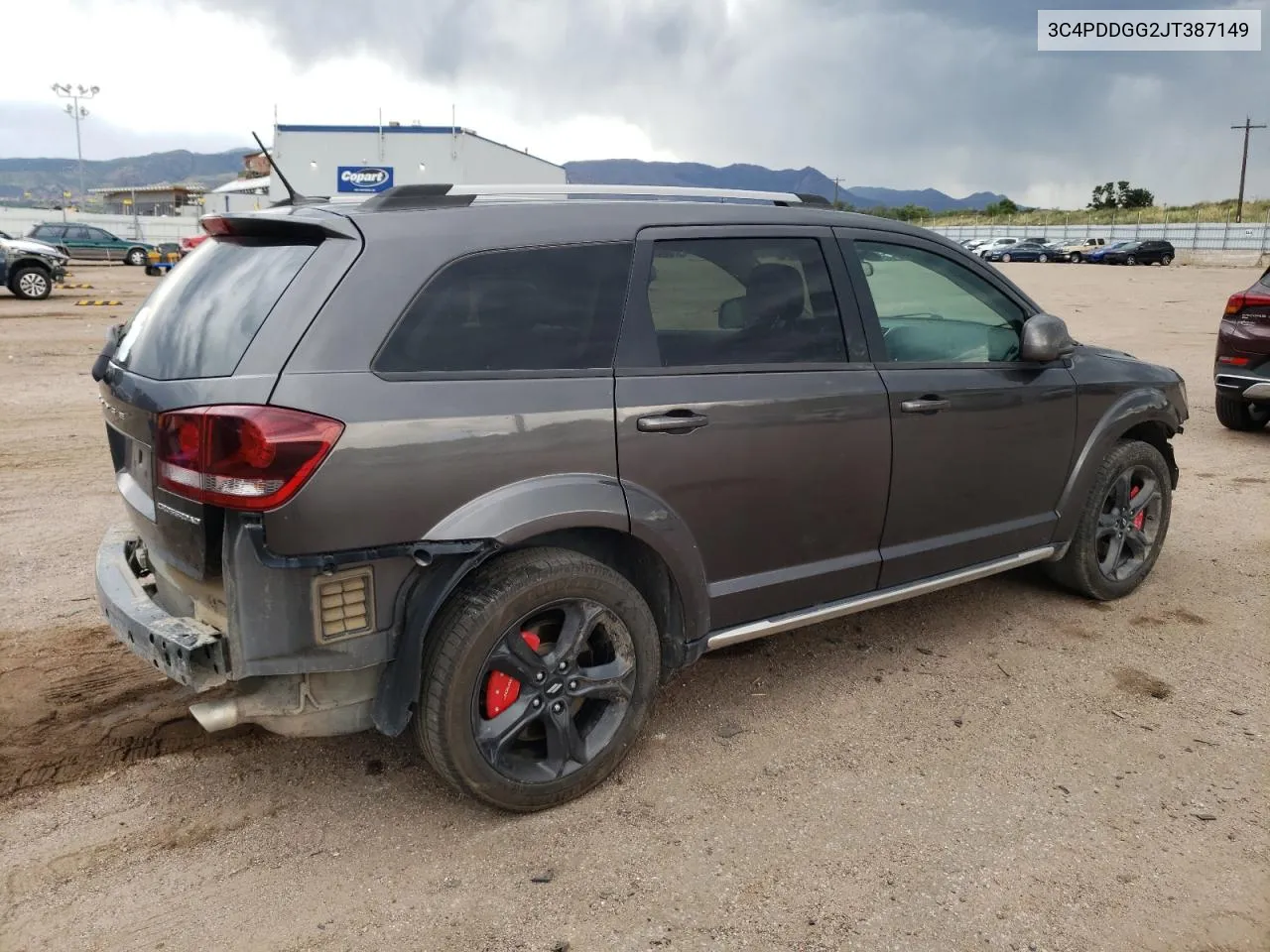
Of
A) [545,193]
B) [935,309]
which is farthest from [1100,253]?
[545,193]

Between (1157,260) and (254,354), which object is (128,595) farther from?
(1157,260)

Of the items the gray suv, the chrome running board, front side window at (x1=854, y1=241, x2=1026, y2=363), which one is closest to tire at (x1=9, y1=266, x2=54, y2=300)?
the gray suv

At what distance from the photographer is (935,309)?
4246 millimetres

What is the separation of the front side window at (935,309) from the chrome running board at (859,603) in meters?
0.89

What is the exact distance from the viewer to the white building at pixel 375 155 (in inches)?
1256

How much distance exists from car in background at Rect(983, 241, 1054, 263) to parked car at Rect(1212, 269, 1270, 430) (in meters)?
46.7

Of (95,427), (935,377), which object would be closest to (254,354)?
(935,377)

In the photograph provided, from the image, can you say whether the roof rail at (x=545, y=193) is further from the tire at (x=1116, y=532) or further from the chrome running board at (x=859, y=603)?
the tire at (x=1116, y=532)

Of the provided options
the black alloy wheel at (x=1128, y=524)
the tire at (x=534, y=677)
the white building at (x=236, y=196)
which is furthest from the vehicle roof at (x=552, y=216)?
the white building at (x=236, y=196)

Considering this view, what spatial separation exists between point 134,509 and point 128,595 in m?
0.26

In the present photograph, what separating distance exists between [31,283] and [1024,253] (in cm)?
4700

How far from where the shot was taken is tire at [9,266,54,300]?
20.2m

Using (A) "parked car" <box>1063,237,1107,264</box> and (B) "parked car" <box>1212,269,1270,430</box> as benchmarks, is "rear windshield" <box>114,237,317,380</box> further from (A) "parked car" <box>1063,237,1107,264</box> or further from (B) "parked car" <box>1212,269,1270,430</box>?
(A) "parked car" <box>1063,237,1107,264</box>

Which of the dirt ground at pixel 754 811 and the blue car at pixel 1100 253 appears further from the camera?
the blue car at pixel 1100 253
